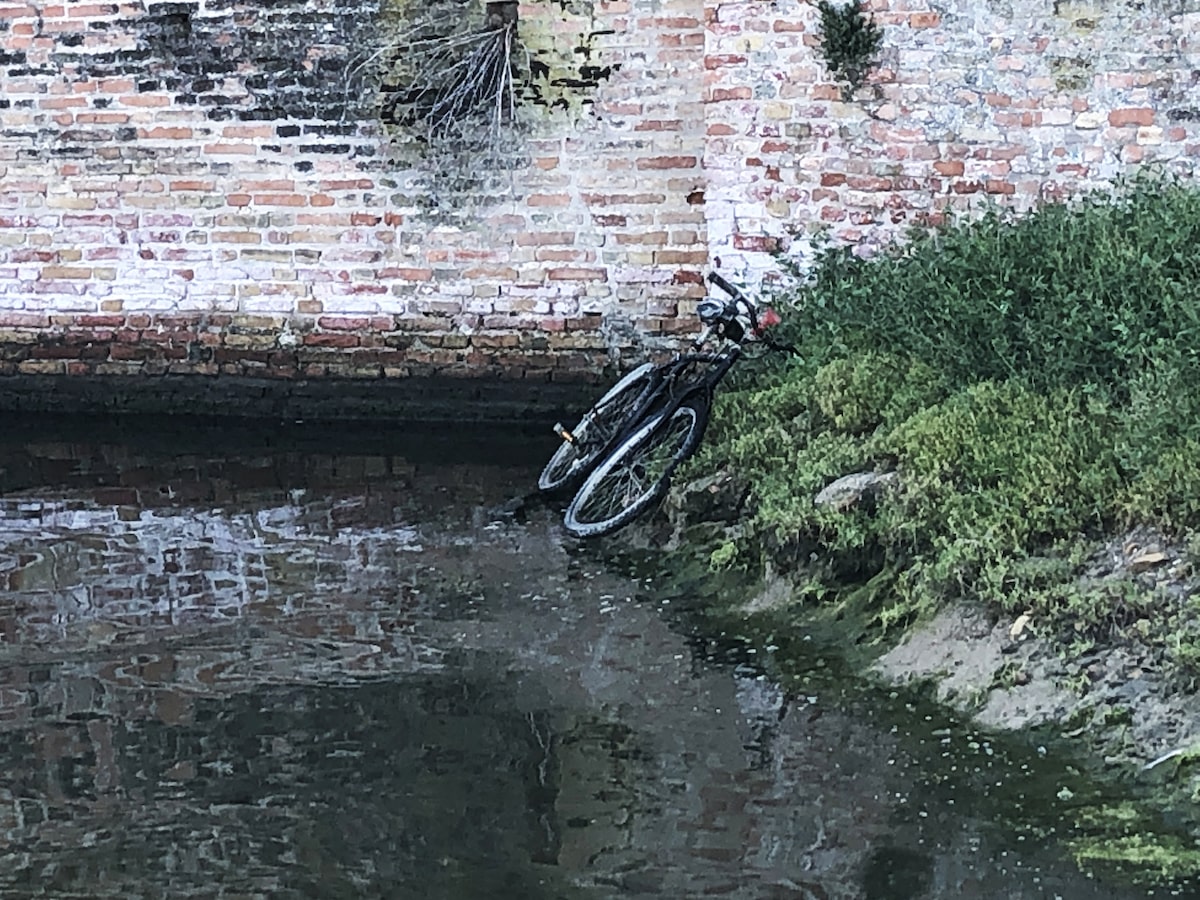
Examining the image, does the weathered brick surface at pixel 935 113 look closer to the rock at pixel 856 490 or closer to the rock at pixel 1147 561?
the rock at pixel 856 490

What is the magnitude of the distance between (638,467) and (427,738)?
2436mm

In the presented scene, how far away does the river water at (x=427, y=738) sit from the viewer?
415cm

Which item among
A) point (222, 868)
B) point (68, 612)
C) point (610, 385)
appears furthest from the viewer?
point (610, 385)

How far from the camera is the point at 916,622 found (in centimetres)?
545

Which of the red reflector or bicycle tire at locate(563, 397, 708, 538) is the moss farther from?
the red reflector

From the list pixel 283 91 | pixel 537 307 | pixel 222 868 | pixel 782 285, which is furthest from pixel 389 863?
pixel 283 91

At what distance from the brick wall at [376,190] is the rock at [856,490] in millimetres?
2414

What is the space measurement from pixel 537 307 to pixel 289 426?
5.60 ft

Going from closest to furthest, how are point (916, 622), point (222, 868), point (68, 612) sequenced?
point (222, 868) < point (916, 622) < point (68, 612)

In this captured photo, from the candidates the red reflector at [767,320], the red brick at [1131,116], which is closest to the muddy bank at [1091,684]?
the red reflector at [767,320]

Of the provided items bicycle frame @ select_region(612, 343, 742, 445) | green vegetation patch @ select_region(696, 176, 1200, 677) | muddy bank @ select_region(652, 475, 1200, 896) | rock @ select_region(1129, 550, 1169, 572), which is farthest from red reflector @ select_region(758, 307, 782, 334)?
rock @ select_region(1129, 550, 1169, 572)

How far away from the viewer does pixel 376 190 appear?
9.79m

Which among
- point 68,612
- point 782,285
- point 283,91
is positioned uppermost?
point 283,91

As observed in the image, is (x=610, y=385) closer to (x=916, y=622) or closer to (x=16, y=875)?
(x=916, y=622)
